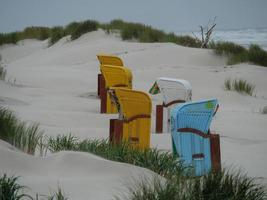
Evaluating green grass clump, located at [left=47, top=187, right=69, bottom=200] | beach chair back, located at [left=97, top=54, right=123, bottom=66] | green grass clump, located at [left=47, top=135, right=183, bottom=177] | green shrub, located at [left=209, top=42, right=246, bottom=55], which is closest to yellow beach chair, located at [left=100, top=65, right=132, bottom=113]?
beach chair back, located at [left=97, top=54, right=123, bottom=66]

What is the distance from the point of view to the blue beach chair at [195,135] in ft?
18.5

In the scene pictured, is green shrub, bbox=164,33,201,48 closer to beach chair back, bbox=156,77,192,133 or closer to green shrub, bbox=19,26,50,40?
green shrub, bbox=19,26,50,40

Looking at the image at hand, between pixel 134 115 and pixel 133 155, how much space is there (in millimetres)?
1470

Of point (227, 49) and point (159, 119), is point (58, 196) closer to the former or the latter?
point (159, 119)

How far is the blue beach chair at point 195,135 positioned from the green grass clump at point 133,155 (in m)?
0.37

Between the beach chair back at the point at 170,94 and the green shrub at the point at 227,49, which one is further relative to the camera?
the green shrub at the point at 227,49

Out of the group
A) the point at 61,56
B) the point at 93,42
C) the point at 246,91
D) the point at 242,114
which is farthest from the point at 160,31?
the point at 242,114

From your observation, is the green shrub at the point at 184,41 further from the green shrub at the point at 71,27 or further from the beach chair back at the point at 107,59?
the beach chair back at the point at 107,59

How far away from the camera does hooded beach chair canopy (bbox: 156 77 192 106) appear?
8094 mm

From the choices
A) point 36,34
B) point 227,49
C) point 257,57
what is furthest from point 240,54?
point 36,34

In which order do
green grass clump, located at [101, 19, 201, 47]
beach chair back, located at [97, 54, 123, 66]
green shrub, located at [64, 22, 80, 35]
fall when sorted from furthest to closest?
green shrub, located at [64, 22, 80, 35] < green grass clump, located at [101, 19, 201, 47] < beach chair back, located at [97, 54, 123, 66]

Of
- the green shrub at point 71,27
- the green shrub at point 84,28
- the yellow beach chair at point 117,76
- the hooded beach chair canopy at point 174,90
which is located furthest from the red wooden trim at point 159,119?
the green shrub at point 71,27

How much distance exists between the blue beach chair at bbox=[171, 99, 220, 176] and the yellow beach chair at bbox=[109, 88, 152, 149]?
0.83m

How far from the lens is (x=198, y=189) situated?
4137 mm
